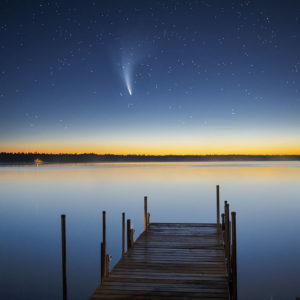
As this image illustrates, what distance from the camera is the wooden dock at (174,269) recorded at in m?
5.63

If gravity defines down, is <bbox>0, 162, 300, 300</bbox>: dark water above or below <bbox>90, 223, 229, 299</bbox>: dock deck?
below

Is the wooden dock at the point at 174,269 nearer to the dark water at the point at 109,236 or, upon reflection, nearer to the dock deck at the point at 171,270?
the dock deck at the point at 171,270

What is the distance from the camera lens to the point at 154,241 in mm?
9570

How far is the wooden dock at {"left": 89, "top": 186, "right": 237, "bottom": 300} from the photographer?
5.63 meters

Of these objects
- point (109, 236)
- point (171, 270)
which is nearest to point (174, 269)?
point (171, 270)

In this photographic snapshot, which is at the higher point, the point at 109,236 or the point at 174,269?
the point at 174,269

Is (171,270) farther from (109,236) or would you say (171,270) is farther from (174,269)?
(109,236)

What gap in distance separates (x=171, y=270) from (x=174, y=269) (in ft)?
0.32

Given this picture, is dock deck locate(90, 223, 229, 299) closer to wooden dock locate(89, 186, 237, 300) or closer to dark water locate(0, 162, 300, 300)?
wooden dock locate(89, 186, 237, 300)

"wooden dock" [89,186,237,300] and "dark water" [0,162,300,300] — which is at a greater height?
"wooden dock" [89,186,237,300]

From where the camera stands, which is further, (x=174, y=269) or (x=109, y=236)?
(x=109, y=236)

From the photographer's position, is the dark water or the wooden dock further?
Answer: the dark water

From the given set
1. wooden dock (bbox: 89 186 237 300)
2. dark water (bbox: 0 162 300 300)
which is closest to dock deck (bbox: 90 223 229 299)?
wooden dock (bbox: 89 186 237 300)

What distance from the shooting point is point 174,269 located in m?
6.87
